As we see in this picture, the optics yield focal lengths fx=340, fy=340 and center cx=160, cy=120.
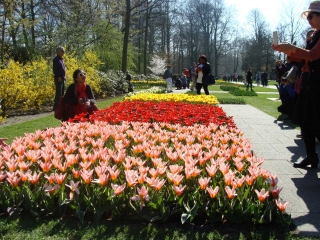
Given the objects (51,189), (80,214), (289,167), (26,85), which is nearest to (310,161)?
(289,167)

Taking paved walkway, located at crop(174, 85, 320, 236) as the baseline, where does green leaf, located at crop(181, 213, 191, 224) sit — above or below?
above

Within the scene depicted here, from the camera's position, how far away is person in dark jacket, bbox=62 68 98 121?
680cm

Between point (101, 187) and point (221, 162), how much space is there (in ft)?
3.89

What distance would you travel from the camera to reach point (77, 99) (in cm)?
685

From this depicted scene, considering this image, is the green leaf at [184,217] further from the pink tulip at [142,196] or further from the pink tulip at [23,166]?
the pink tulip at [23,166]

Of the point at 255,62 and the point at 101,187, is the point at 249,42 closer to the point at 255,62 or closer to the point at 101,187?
the point at 255,62

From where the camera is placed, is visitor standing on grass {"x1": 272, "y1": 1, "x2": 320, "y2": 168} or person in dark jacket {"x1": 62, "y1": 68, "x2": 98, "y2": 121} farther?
person in dark jacket {"x1": 62, "y1": 68, "x2": 98, "y2": 121}

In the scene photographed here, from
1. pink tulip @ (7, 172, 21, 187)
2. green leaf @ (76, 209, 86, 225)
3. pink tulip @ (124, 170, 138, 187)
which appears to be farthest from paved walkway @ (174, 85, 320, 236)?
pink tulip @ (7, 172, 21, 187)

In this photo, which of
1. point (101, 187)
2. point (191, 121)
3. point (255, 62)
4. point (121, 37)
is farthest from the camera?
point (255, 62)

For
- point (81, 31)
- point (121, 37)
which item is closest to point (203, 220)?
point (81, 31)

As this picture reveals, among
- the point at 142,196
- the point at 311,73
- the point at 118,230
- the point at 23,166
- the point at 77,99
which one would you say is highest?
the point at 311,73

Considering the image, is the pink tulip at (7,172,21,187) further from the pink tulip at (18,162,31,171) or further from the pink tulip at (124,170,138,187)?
the pink tulip at (124,170,138,187)

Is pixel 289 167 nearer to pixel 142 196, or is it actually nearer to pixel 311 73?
pixel 311 73

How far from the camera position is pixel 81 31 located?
2341cm
